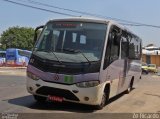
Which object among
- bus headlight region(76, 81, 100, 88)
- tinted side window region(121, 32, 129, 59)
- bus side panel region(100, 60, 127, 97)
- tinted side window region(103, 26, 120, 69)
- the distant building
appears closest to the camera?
bus headlight region(76, 81, 100, 88)

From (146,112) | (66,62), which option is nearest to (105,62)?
(66,62)

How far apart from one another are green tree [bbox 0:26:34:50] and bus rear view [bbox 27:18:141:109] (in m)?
88.7

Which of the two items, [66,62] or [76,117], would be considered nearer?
[76,117]

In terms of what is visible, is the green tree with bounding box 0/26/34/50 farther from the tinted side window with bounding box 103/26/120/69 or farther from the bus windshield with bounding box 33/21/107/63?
the bus windshield with bounding box 33/21/107/63

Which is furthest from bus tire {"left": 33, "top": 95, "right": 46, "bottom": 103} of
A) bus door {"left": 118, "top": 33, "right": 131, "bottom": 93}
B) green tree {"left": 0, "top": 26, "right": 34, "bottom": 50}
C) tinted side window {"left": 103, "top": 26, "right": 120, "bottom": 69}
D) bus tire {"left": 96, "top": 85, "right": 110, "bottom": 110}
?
green tree {"left": 0, "top": 26, "right": 34, "bottom": 50}

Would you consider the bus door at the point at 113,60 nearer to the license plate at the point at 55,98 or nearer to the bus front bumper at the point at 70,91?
the bus front bumper at the point at 70,91

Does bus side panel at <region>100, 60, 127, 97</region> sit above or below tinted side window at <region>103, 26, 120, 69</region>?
below

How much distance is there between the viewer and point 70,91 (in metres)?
11.6

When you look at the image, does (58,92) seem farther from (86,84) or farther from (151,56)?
(151,56)

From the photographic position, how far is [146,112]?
502 inches

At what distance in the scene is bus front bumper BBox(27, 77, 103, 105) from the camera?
1152 centimetres

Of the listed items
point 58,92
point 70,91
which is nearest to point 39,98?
point 58,92

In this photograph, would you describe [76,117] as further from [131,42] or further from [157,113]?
[131,42]

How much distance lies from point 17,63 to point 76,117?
4944 cm
